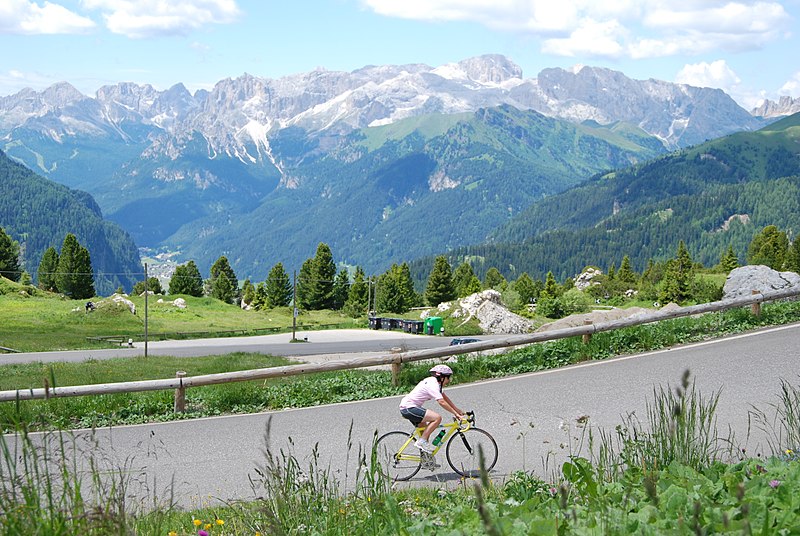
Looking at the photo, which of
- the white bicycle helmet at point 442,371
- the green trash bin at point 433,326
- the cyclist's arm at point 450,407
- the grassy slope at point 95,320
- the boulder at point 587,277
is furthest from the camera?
the boulder at point 587,277

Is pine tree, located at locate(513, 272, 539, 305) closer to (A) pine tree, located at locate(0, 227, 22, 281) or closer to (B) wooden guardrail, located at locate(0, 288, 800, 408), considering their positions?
(A) pine tree, located at locate(0, 227, 22, 281)

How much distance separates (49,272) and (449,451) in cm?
9537

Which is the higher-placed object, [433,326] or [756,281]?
[756,281]

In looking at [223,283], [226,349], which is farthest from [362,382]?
[223,283]

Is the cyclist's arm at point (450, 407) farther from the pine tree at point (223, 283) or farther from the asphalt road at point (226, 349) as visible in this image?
the pine tree at point (223, 283)

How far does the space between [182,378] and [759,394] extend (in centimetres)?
864

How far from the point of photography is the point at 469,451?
9.05 metres

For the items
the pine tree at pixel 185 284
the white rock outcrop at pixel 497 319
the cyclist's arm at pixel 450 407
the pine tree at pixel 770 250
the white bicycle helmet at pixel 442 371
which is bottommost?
the white rock outcrop at pixel 497 319

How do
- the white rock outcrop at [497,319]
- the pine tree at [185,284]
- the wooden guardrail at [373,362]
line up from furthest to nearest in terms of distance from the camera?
the pine tree at [185,284] < the white rock outcrop at [497,319] < the wooden guardrail at [373,362]

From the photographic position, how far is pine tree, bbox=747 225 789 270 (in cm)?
8978

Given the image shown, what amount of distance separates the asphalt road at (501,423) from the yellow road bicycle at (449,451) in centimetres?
15

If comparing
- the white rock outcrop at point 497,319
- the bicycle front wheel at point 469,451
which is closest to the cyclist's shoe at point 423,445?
the bicycle front wheel at point 469,451

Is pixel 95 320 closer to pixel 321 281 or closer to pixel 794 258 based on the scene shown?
pixel 321 281

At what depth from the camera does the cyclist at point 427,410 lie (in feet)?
29.9
